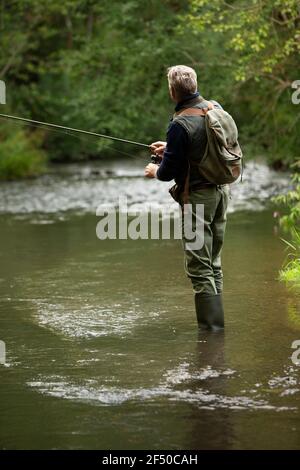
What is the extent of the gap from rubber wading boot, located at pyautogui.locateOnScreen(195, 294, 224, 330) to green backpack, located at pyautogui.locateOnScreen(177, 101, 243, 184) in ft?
2.87

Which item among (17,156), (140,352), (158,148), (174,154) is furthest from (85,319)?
(17,156)

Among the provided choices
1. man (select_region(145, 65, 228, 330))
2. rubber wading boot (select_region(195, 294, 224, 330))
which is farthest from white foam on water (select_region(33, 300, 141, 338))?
man (select_region(145, 65, 228, 330))

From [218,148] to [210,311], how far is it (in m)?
1.23

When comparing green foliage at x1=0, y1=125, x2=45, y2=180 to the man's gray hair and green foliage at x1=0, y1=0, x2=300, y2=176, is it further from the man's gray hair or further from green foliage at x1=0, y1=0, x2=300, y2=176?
the man's gray hair

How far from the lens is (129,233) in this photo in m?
15.4

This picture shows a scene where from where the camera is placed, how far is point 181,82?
7.29 metres

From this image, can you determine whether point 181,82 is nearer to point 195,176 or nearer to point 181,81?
point 181,81

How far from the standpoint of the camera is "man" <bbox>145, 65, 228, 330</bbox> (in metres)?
7.21

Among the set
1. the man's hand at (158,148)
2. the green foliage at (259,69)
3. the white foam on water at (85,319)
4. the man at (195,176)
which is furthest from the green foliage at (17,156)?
the man at (195,176)

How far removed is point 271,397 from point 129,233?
9931 millimetres

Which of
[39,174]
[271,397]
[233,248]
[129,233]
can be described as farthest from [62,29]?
[271,397]

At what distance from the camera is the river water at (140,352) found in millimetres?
5102

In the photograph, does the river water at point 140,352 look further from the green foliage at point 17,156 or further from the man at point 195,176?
the green foliage at point 17,156
